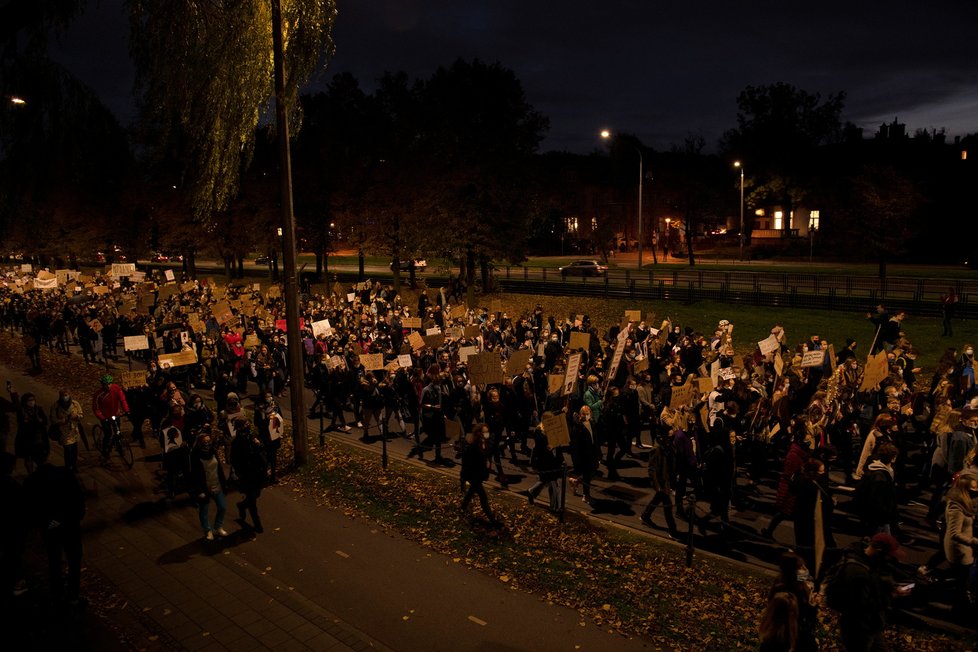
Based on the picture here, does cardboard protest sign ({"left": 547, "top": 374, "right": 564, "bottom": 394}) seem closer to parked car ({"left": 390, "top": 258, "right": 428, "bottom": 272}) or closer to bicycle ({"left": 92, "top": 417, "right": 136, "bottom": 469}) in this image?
bicycle ({"left": 92, "top": 417, "right": 136, "bottom": 469})

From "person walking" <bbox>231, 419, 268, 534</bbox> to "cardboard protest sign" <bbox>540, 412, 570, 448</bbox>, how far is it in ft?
14.3

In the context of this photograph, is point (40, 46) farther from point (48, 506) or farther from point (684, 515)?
point (684, 515)

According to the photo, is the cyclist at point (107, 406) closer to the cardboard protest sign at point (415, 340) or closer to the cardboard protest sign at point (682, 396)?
the cardboard protest sign at point (415, 340)

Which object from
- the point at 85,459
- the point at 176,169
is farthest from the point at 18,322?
the point at 85,459

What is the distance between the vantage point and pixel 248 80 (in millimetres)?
11836

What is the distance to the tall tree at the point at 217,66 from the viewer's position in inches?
392

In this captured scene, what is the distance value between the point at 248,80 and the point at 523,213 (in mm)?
22801

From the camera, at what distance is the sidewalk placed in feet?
24.1

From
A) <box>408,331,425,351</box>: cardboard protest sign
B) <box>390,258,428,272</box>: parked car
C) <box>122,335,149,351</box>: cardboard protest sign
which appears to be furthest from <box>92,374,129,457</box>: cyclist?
<box>390,258,428,272</box>: parked car

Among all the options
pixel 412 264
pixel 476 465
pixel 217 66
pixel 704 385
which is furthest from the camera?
pixel 412 264

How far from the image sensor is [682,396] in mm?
12234

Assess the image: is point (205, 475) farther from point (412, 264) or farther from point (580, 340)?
point (412, 264)

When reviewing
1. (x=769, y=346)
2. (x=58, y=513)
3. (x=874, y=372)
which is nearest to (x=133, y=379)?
(x=58, y=513)

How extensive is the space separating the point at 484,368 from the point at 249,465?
5.29 m
